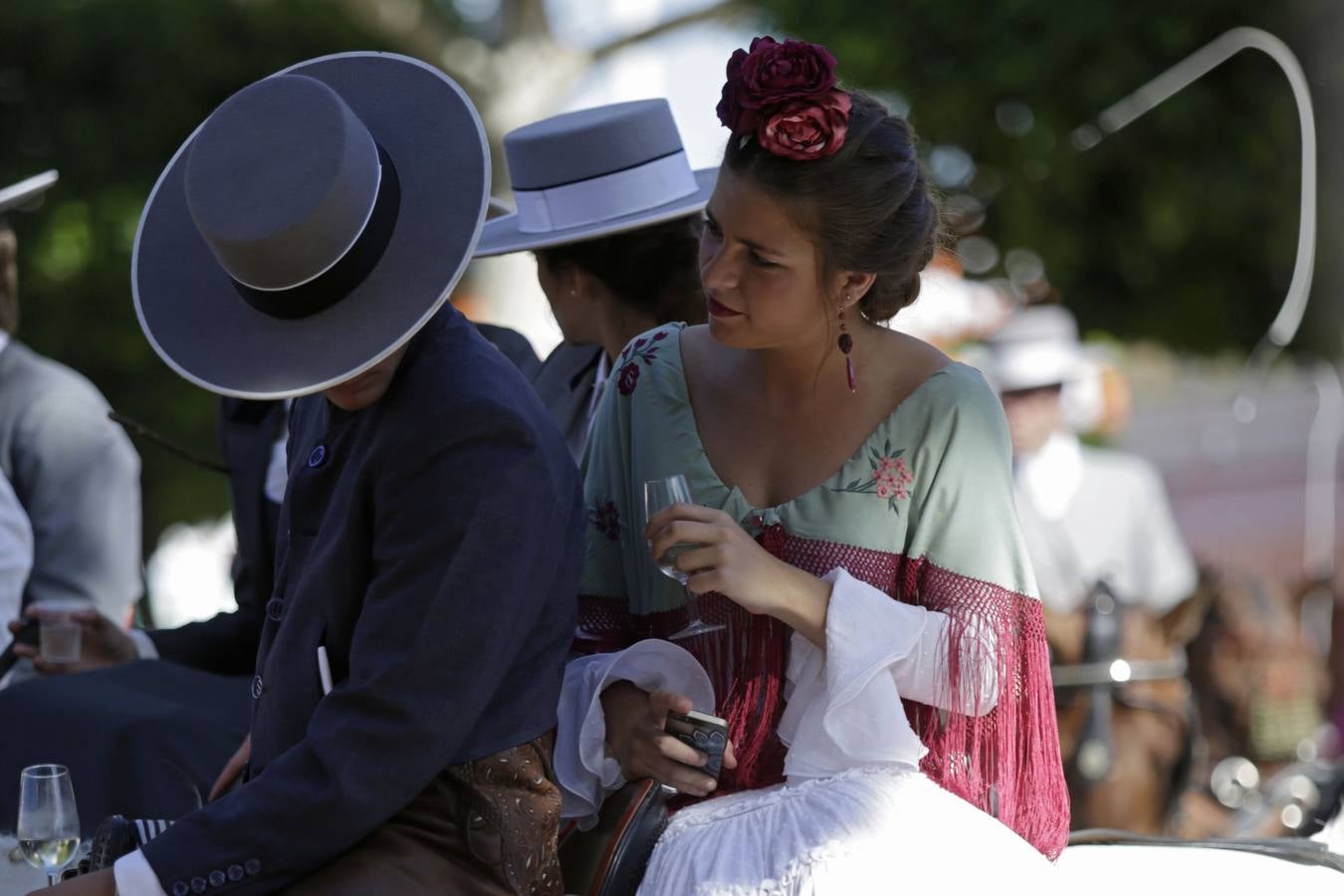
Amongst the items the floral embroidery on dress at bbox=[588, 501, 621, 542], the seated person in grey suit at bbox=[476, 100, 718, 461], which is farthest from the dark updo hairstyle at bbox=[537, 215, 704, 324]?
the floral embroidery on dress at bbox=[588, 501, 621, 542]

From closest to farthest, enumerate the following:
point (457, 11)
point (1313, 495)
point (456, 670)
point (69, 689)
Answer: point (456, 670) → point (69, 689) → point (1313, 495) → point (457, 11)

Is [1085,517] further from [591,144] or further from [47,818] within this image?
[47,818]

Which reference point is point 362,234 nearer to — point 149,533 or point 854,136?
point 854,136

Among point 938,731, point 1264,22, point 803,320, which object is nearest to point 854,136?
point 803,320

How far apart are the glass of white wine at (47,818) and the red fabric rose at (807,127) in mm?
1609

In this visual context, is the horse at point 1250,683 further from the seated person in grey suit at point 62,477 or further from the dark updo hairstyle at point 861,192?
the dark updo hairstyle at point 861,192

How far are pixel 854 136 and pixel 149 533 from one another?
29.3 ft

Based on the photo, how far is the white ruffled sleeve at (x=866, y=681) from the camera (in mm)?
2584

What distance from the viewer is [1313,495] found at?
28.5 feet

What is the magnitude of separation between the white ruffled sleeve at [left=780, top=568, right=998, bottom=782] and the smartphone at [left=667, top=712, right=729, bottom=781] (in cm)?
15

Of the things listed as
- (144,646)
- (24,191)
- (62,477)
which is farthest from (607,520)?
(24,191)

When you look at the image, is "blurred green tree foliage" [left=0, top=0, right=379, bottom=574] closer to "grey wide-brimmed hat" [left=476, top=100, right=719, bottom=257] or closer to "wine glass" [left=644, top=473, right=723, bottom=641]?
"grey wide-brimmed hat" [left=476, top=100, right=719, bottom=257]

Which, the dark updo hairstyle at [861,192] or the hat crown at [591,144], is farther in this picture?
the hat crown at [591,144]

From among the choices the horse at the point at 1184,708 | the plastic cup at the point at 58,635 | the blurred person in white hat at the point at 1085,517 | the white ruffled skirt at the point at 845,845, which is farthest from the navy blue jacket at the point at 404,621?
the blurred person in white hat at the point at 1085,517
